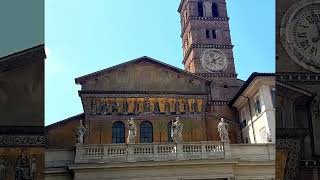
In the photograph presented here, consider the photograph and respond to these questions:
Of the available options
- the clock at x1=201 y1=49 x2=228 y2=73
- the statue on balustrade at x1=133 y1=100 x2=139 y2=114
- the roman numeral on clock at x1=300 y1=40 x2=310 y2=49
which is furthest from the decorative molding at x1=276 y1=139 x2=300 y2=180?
the clock at x1=201 y1=49 x2=228 y2=73

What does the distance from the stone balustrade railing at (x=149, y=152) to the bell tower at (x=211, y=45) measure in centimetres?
1750

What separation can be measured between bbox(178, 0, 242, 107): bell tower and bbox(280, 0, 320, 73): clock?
28492mm

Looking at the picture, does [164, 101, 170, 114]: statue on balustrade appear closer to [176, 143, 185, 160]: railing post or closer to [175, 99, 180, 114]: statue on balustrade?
[175, 99, 180, 114]: statue on balustrade

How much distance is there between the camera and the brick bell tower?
4131 cm

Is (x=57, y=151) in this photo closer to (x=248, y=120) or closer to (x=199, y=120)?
(x=199, y=120)

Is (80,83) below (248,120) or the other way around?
the other way around

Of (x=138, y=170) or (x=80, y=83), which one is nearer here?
(x=138, y=170)

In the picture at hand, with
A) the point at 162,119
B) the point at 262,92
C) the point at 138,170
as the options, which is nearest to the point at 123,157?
the point at 138,170

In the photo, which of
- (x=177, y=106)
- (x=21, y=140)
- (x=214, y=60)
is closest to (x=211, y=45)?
(x=214, y=60)

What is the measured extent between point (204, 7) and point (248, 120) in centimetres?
2263

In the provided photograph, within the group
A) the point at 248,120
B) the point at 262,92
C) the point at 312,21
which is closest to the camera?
the point at 312,21

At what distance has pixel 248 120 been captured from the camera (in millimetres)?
25938

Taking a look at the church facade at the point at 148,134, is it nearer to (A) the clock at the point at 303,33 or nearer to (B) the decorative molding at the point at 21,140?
(B) the decorative molding at the point at 21,140

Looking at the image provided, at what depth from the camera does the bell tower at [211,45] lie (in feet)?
136
